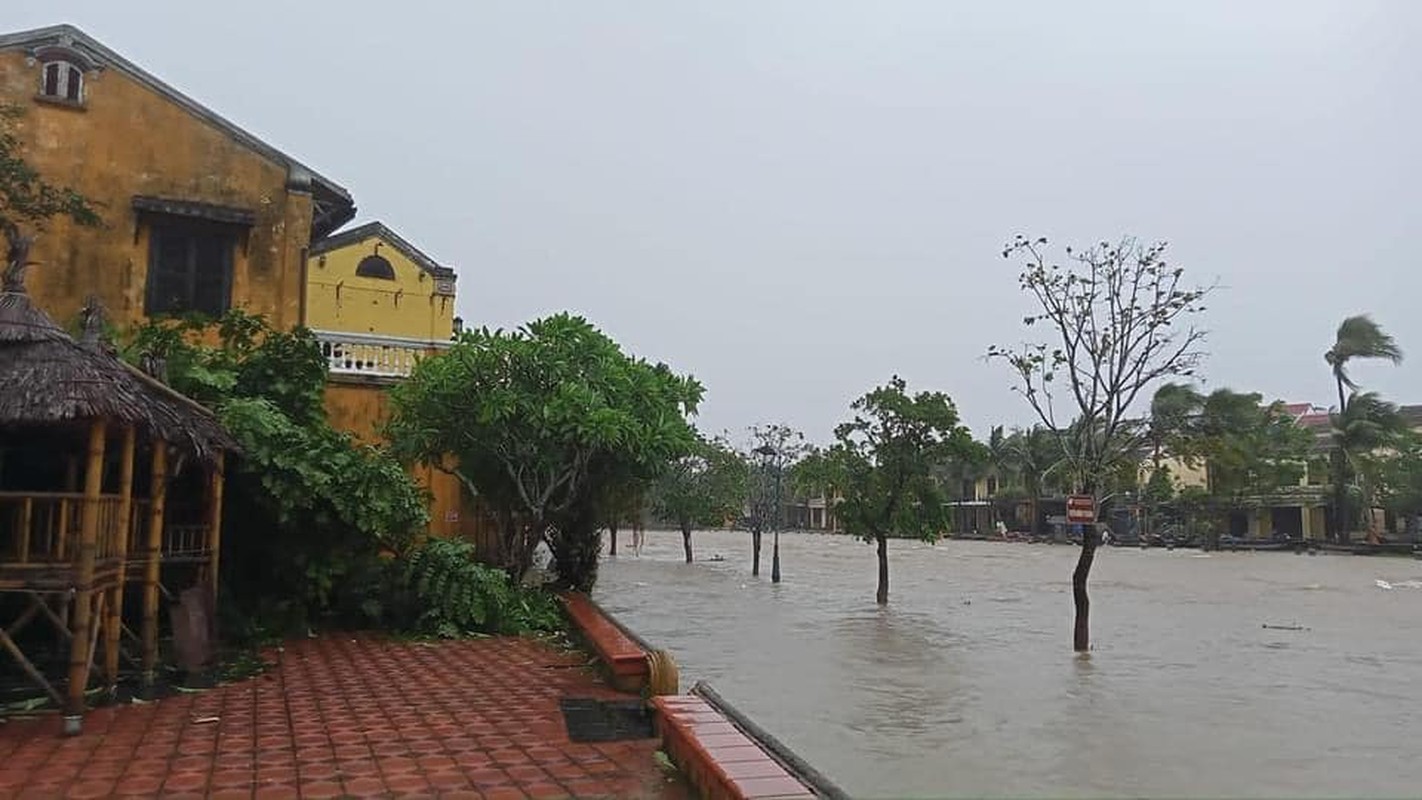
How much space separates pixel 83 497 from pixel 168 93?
8945 mm

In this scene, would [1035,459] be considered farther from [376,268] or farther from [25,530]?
[25,530]

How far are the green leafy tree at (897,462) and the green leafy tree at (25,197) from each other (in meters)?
11.3

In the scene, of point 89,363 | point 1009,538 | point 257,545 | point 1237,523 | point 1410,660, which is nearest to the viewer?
point 89,363

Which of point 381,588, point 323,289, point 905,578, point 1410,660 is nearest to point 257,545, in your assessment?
point 381,588

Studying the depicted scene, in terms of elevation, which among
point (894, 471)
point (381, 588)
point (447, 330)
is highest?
point (447, 330)

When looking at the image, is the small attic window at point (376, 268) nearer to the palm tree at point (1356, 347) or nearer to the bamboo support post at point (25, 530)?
the bamboo support post at point (25, 530)

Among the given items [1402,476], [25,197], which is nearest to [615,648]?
[25,197]

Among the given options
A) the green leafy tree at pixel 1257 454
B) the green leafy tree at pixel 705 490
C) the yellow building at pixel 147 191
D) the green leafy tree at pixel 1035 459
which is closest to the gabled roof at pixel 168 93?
the yellow building at pixel 147 191

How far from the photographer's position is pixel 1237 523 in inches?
2216

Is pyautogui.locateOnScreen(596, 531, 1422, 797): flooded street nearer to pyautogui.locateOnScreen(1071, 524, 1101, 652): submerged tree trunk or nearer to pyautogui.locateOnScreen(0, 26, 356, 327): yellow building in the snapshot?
pyautogui.locateOnScreen(1071, 524, 1101, 652): submerged tree trunk

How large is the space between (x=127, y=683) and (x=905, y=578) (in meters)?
22.8

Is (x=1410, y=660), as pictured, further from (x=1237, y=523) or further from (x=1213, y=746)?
(x=1237, y=523)

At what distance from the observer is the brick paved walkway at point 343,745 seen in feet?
16.6

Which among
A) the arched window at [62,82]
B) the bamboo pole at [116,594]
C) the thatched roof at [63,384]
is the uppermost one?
the arched window at [62,82]
